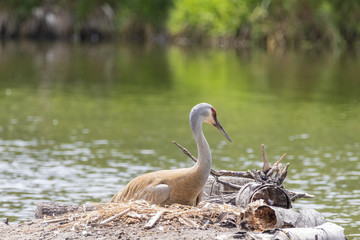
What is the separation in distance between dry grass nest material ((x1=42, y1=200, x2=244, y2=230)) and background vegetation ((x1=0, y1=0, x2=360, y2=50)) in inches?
2156

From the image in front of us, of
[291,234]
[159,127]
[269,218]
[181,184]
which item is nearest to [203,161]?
[181,184]

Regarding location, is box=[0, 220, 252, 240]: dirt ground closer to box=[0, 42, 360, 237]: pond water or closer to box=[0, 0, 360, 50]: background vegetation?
box=[0, 42, 360, 237]: pond water

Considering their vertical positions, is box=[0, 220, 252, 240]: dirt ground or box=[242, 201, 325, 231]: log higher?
box=[242, 201, 325, 231]: log

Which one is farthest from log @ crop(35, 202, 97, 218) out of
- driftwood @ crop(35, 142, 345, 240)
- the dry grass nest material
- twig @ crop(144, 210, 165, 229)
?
twig @ crop(144, 210, 165, 229)

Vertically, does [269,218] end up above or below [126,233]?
above

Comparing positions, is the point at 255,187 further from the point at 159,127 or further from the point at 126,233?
the point at 159,127

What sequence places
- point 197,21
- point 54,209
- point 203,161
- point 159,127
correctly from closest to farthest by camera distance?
1. point 203,161
2. point 54,209
3. point 159,127
4. point 197,21

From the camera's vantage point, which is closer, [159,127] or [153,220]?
[153,220]

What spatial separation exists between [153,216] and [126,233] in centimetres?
39

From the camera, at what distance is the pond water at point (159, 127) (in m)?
15.0

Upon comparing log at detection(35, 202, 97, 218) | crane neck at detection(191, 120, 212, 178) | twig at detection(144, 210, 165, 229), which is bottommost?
twig at detection(144, 210, 165, 229)

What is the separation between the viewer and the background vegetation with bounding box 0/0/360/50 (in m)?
64.0

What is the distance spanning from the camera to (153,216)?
8789 mm

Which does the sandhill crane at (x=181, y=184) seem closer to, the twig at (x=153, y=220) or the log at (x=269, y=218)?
the twig at (x=153, y=220)
